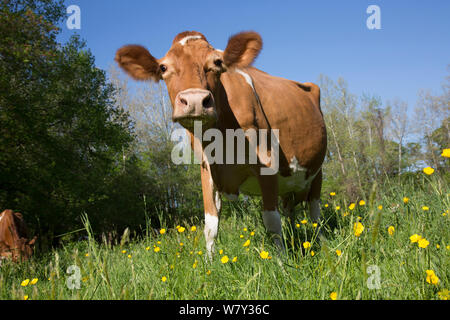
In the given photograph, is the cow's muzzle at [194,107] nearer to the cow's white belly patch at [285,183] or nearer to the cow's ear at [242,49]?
the cow's ear at [242,49]

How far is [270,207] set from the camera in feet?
10.2

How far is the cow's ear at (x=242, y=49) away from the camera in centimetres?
318

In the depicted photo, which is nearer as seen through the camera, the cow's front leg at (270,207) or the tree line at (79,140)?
the cow's front leg at (270,207)

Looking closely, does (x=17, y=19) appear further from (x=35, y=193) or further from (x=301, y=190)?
(x=301, y=190)

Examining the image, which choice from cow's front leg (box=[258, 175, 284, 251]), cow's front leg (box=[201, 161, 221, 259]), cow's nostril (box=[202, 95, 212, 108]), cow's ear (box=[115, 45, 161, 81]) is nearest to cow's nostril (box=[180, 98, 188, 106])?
cow's nostril (box=[202, 95, 212, 108])

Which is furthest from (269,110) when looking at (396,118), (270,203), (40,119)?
(396,118)

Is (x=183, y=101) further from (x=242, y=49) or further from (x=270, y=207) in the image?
(x=270, y=207)

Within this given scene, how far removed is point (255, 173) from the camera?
3174 millimetres

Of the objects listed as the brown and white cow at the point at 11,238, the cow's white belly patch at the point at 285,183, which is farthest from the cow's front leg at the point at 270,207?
the brown and white cow at the point at 11,238

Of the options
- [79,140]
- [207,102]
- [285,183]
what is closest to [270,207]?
[285,183]

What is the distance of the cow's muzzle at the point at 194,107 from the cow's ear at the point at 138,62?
0.91m

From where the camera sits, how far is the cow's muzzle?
2432mm
